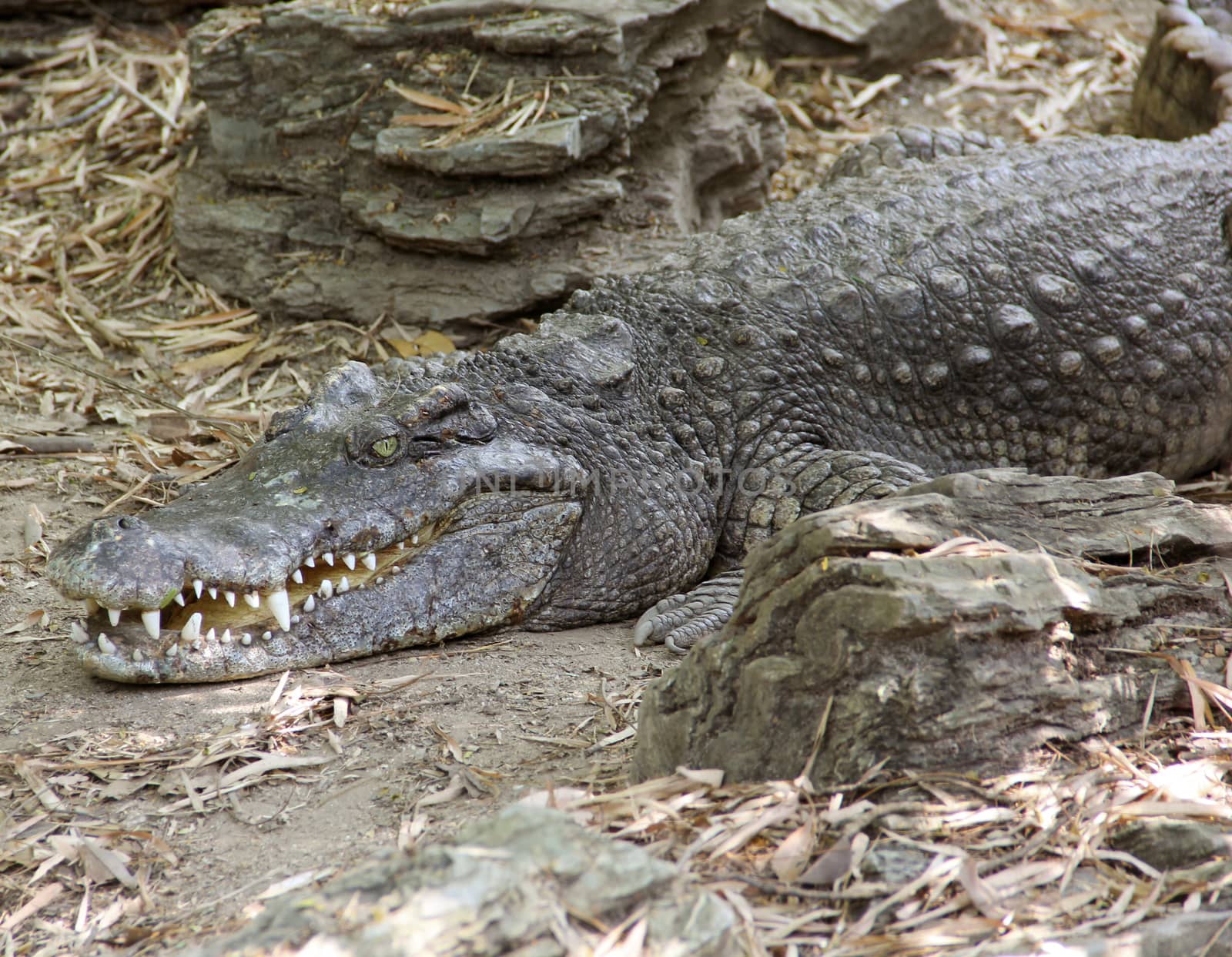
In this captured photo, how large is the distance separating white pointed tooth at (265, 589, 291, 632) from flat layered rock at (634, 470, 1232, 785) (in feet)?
4.53

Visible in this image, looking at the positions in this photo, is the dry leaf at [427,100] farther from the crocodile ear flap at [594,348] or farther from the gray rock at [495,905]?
the gray rock at [495,905]

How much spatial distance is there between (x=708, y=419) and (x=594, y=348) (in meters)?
0.55

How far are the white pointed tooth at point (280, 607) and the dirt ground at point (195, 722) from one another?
185 mm

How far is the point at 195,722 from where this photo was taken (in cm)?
330

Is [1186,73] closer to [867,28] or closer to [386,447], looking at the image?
[867,28]

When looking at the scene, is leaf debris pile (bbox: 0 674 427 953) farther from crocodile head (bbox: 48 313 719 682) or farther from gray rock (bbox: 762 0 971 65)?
gray rock (bbox: 762 0 971 65)

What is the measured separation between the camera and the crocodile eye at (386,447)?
383cm

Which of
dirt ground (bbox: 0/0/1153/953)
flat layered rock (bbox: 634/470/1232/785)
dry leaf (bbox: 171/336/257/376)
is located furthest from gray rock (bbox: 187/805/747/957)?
dry leaf (bbox: 171/336/257/376)

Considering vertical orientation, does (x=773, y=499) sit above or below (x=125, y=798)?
above

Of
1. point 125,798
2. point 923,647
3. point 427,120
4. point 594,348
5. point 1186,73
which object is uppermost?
point 1186,73

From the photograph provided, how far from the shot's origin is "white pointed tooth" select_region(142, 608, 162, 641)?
338 centimetres

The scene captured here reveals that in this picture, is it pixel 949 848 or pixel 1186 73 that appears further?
pixel 1186 73

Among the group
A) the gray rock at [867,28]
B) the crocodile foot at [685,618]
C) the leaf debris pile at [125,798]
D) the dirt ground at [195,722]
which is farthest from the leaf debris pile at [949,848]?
the gray rock at [867,28]

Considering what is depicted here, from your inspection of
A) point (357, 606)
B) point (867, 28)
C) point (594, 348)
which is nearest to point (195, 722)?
point (357, 606)
